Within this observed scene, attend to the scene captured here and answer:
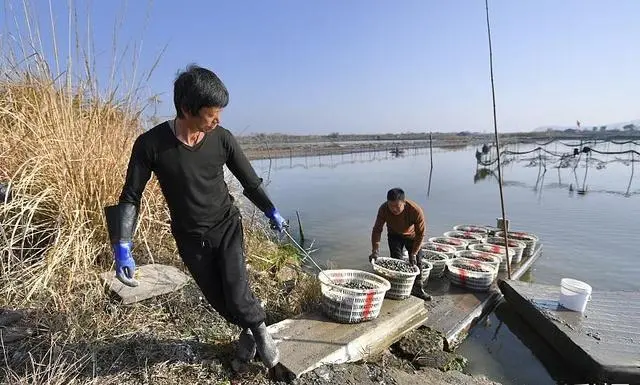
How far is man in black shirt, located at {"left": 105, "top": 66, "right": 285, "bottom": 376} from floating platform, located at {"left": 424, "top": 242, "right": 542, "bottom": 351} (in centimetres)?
236

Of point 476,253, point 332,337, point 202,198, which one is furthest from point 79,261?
point 476,253

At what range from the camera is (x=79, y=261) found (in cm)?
246

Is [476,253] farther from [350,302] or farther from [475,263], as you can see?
[350,302]

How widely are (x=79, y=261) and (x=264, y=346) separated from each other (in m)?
1.40

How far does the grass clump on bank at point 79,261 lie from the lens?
2.02 m

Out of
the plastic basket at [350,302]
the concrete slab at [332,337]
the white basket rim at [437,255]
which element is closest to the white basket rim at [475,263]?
the white basket rim at [437,255]

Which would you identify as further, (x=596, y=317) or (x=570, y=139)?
(x=570, y=139)

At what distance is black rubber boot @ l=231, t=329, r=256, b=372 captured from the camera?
2.18m

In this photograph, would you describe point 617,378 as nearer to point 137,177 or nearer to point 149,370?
point 149,370

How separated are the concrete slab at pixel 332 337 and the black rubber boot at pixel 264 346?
13 centimetres

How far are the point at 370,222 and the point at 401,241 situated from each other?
17.3 ft

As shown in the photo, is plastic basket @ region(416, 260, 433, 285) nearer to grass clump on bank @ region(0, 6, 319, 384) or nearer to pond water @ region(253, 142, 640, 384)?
pond water @ region(253, 142, 640, 384)

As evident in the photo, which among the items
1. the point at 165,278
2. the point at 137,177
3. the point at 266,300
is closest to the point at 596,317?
the point at 266,300

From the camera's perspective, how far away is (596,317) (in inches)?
154
